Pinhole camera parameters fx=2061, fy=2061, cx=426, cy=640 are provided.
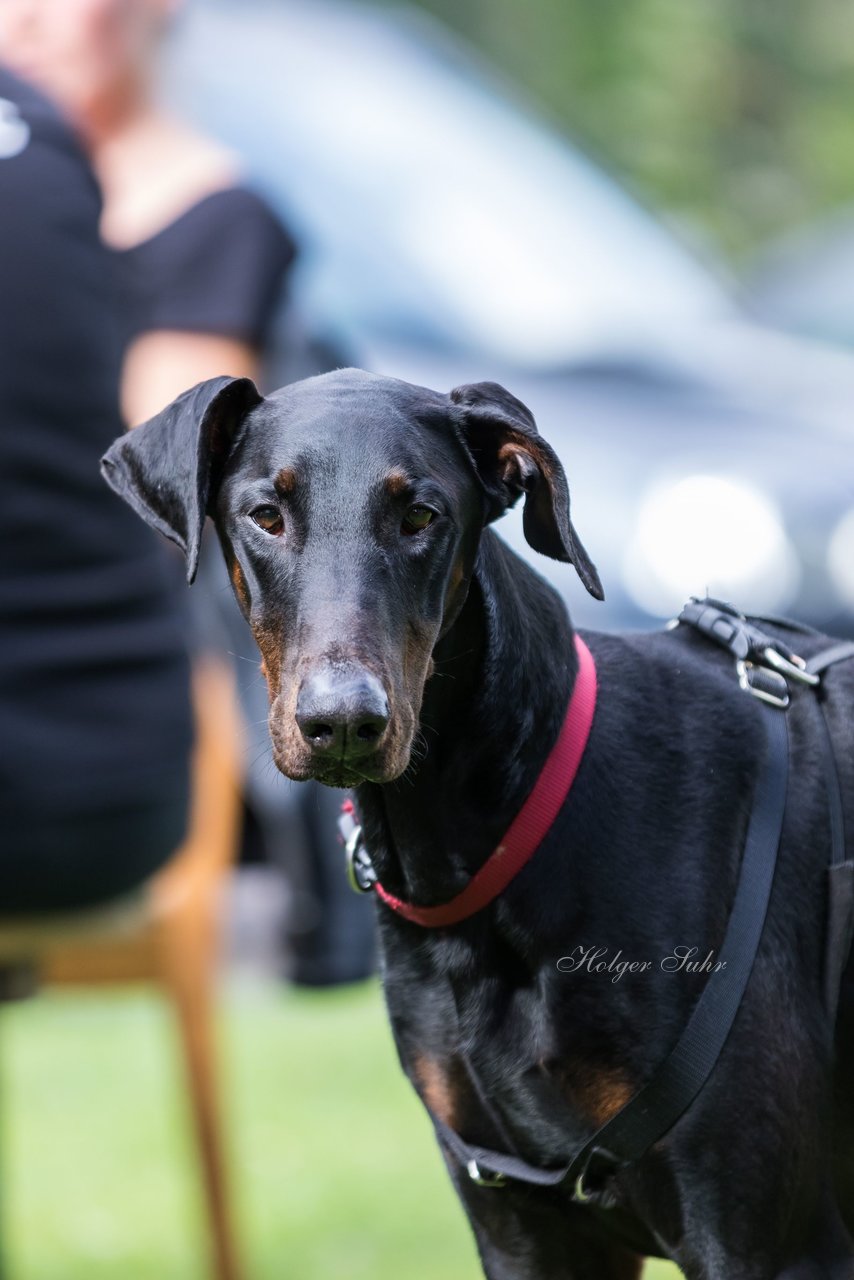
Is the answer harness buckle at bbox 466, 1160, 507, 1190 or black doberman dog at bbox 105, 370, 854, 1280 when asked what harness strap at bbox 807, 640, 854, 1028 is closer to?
black doberman dog at bbox 105, 370, 854, 1280

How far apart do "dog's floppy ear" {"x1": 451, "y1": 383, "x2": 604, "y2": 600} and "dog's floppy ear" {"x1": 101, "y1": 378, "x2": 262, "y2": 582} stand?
0.26 m

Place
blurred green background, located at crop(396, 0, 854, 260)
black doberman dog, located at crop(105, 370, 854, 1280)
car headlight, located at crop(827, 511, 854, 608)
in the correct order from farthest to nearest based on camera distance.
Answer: blurred green background, located at crop(396, 0, 854, 260)
car headlight, located at crop(827, 511, 854, 608)
black doberman dog, located at crop(105, 370, 854, 1280)

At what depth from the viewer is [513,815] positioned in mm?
2412

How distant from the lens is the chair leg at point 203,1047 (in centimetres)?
380

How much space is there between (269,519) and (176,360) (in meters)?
2.31

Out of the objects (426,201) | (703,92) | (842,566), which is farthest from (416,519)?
(703,92)

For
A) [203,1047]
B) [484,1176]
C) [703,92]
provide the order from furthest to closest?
[703,92]
[203,1047]
[484,1176]

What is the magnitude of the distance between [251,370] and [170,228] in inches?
14.4

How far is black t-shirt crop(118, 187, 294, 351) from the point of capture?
4535 millimetres

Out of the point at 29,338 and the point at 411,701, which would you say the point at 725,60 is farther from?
the point at 411,701

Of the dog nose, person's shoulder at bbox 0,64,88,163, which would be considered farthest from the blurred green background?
Answer: the dog nose

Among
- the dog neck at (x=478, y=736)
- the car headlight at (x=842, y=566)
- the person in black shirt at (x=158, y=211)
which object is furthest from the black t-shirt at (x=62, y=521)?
the car headlight at (x=842, y=566)

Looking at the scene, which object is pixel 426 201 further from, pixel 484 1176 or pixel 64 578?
pixel 484 1176

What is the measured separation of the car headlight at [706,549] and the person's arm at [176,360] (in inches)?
47.7
